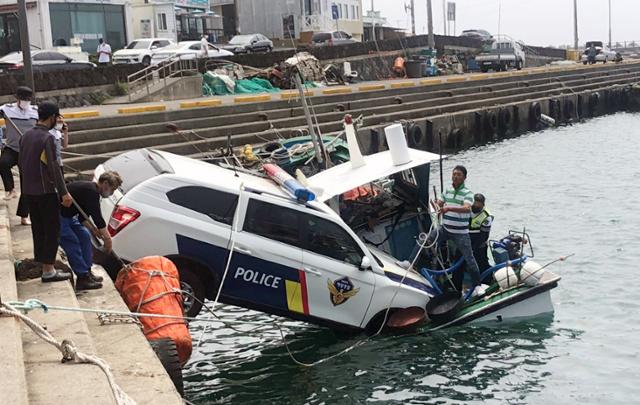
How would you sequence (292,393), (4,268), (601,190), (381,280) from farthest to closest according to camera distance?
(601,190)
(381,280)
(292,393)
(4,268)

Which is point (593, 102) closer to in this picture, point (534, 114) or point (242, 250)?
point (534, 114)

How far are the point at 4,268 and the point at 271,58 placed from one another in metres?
31.4

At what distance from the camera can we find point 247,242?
9.46 meters

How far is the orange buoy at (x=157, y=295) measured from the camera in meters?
8.33

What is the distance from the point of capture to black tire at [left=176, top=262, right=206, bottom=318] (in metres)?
9.42

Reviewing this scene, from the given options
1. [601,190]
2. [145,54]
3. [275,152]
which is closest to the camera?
[275,152]

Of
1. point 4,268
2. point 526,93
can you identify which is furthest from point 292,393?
point 526,93

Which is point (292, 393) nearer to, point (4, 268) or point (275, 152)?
point (4, 268)

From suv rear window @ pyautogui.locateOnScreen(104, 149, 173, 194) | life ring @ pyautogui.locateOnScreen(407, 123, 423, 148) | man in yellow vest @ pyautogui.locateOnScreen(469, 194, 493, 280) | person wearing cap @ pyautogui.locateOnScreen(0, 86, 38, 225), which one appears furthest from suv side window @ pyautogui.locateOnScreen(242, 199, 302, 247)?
life ring @ pyautogui.locateOnScreen(407, 123, 423, 148)

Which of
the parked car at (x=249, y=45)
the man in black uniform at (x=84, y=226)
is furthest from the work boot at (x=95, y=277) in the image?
the parked car at (x=249, y=45)

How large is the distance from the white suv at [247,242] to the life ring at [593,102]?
37288 millimetres

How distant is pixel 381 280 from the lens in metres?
10.2

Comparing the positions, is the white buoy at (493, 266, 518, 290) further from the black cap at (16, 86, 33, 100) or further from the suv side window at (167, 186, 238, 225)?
the black cap at (16, 86, 33, 100)

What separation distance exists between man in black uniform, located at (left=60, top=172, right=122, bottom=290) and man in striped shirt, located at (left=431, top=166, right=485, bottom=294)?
166 inches
